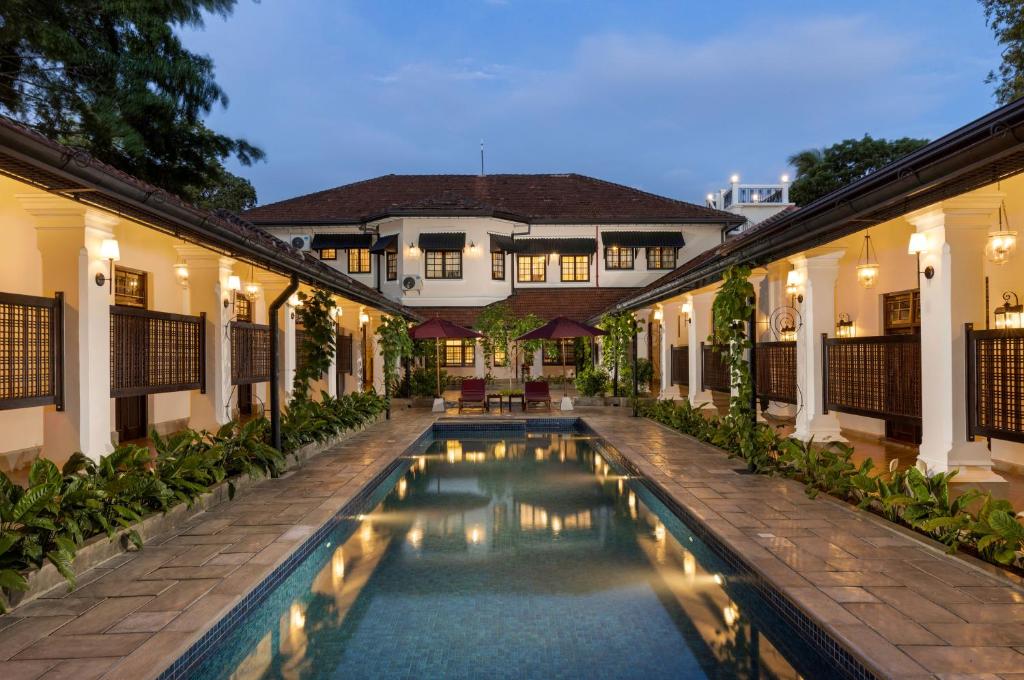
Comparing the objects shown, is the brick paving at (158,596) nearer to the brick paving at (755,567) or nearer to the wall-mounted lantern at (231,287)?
the brick paving at (755,567)

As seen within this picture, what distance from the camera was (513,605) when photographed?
5.44 meters

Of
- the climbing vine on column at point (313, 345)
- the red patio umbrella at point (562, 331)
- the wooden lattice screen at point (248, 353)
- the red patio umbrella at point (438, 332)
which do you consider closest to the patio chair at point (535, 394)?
the red patio umbrella at point (562, 331)

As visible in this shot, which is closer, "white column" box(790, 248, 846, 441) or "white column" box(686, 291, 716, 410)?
"white column" box(790, 248, 846, 441)

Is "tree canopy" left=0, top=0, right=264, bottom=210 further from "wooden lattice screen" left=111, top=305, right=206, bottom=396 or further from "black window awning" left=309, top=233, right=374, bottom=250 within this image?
"black window awning" left=309, top=233, right=374, bottom=250

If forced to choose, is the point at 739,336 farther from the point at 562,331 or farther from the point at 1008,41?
the point at 1008,41

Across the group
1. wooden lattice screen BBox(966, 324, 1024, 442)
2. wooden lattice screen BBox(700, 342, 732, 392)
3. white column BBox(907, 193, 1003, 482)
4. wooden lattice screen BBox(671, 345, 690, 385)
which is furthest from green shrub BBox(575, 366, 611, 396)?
wooden lattice screen BBox(966, 324, 1024, 442)

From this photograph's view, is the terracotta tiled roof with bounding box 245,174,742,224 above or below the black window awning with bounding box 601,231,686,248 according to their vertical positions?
above

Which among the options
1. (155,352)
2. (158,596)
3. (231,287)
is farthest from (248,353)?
(158,596)

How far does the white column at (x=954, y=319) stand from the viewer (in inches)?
284

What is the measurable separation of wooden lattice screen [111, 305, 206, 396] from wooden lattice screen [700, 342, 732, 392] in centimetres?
978

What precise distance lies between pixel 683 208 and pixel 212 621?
26.7 m

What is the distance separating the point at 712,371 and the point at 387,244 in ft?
47.9

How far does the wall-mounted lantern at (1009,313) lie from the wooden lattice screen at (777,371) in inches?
118

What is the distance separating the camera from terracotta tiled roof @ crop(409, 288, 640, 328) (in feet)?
83.5
